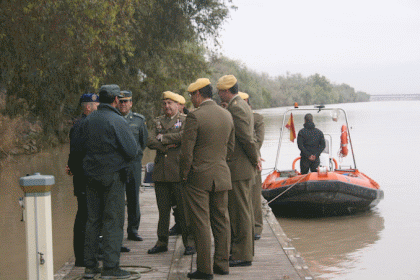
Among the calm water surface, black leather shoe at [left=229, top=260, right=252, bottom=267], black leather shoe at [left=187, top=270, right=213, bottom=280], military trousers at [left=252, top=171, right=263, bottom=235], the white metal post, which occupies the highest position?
the white metal post

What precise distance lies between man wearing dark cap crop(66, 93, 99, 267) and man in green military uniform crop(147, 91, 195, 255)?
82cm

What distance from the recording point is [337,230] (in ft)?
37.8

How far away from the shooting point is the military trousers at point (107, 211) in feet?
17.8

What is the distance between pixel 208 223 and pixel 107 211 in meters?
0.90

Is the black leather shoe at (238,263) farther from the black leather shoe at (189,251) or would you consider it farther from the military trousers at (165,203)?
the military trousers at (165,203)

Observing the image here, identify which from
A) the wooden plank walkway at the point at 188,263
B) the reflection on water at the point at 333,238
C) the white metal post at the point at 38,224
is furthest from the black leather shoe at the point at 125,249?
the reflection on water at the point at 333,238

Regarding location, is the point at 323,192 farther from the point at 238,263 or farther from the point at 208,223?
the point at 208,223

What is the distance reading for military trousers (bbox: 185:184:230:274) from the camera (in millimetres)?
5508

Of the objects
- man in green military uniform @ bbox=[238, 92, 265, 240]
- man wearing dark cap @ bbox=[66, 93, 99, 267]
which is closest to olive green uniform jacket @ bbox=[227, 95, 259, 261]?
man in green military uniform @ bbox=[238, 92, 265, 240]

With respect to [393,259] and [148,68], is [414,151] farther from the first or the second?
[393,259]

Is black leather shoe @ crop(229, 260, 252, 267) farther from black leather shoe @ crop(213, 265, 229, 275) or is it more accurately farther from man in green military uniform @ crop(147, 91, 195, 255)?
man in green military uniform @ crop(147, 91, 195, 255)

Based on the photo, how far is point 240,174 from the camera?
6.04m

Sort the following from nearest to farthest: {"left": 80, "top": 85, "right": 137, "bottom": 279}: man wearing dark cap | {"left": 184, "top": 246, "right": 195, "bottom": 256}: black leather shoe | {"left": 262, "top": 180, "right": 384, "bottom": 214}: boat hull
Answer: {"left": 80, "top": 85, "right": 137, "bottom": 279}: man wearing dark cap
{"left": 184, "top": 246, "right": 195, "bottom": 256}: black leather shoe
{"left": 262, "top": 180, "right": 384, "bottom": 214}: boat hull

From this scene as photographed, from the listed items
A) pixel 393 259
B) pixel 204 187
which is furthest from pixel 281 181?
pixel 204 187
